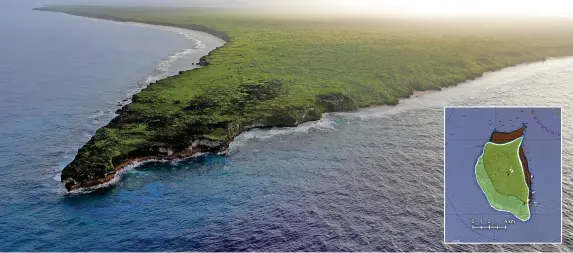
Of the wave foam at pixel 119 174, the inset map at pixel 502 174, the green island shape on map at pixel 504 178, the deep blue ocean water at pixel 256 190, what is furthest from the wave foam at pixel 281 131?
the green island shape on map at pixel 504 178

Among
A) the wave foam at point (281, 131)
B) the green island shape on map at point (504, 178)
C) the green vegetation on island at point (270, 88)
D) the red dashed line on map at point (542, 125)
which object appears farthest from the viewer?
the wave foam at point (281, 131)

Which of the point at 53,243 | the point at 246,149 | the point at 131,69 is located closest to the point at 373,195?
Answer: the point at 246,149

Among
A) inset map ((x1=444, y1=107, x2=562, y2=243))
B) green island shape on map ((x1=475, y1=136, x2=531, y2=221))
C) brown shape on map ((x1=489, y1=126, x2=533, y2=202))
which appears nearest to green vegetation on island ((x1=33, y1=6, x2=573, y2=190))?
inset map ((x1=444, y1=107, x2=562, y2=243))

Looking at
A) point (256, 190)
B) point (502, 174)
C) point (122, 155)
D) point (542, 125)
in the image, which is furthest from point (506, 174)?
point (122, 155)

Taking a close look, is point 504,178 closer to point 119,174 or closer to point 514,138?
point 514,138

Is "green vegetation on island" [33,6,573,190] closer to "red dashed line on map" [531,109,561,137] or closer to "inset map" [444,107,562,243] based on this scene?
"inset map" [444,107,562,243]

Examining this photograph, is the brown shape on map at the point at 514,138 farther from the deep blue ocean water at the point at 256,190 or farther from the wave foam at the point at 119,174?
the wave foam at the point at 119,174

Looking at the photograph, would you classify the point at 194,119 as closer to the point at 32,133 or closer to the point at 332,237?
the point at 32,133
